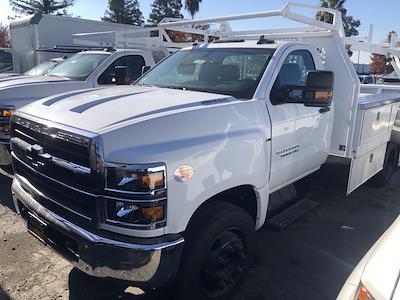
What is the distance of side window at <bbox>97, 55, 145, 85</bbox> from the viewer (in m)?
7.18

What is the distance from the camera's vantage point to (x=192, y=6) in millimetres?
57156

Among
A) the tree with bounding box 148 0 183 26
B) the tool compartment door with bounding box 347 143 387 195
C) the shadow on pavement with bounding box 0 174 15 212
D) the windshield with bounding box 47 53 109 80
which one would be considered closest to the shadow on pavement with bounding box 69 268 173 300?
the shadow on pavement with bounding box 0 174 15 212

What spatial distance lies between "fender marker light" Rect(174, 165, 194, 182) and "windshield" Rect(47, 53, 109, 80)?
5.23 metres

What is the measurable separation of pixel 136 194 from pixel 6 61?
13268 mm

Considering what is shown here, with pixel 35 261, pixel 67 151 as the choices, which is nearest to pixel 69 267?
pixel 35 261

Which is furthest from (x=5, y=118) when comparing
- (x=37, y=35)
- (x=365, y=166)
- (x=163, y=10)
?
(x=163, y=10)

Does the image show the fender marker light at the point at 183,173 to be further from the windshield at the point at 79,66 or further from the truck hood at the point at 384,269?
the windshield at the point at 79,66

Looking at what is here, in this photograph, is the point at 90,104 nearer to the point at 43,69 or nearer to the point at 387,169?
the point at 387,169

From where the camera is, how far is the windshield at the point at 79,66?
7253 millimetres

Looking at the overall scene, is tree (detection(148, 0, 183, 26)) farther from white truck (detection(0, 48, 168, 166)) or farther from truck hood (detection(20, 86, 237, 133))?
truck hood (detection(20, 86, 237, 133))

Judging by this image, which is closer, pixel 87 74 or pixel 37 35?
pixel 87 74

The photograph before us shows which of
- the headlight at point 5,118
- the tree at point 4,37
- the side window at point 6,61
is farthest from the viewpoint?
the tree at point 4,37

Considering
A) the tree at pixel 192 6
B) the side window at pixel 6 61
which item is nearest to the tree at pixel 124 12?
the tree at pixel 192 6

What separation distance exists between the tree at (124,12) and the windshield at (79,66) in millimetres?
41496
